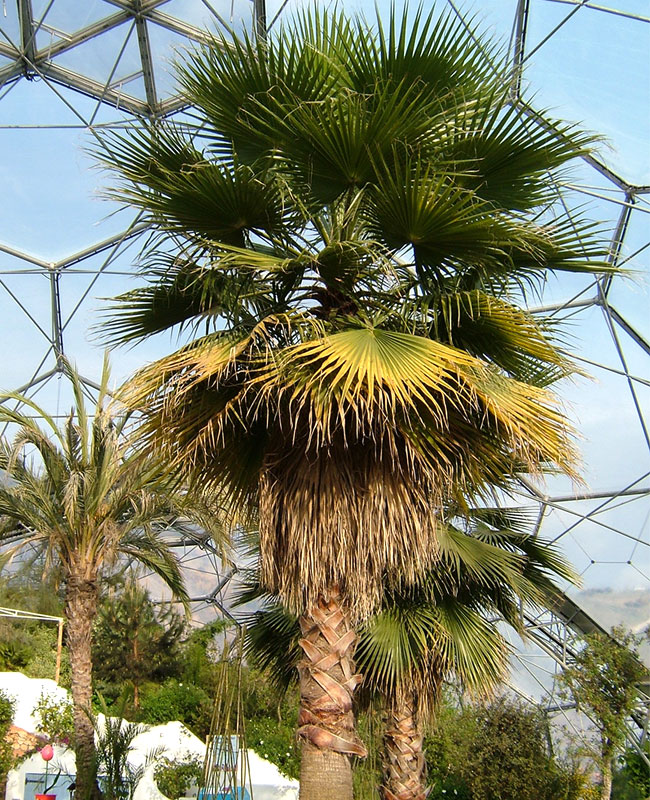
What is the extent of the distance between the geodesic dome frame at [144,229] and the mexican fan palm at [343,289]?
4.98 meters

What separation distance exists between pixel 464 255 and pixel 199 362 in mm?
1702

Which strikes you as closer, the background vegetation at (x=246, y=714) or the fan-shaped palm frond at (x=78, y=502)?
the fan-shaped palm frond at (x=78, y=502)

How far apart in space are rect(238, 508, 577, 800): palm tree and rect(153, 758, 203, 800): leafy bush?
25.2 feet

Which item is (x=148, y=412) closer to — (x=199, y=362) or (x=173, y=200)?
(x=199, y=362)

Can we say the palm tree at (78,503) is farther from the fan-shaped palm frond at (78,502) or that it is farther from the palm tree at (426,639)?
the palm tree at (426,639)

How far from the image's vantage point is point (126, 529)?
1203cm

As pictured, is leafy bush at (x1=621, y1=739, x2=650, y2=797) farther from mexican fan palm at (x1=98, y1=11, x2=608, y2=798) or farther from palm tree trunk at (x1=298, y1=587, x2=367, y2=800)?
palm tree trunk at (x1=298, y1=587, x2=367, y2=800)

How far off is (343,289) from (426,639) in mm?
4703

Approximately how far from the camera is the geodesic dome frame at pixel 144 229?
12.0 m

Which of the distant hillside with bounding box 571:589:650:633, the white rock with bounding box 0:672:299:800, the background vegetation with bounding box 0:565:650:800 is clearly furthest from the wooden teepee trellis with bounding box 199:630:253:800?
the distant hillside with bounding box 571:589:650:633

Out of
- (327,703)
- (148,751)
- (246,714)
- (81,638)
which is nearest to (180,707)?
(246,714)

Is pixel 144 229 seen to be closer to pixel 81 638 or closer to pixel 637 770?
pixel 81 638

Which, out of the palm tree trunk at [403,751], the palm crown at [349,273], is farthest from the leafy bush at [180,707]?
the palm crown at [349,273]

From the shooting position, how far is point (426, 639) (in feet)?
28.6
